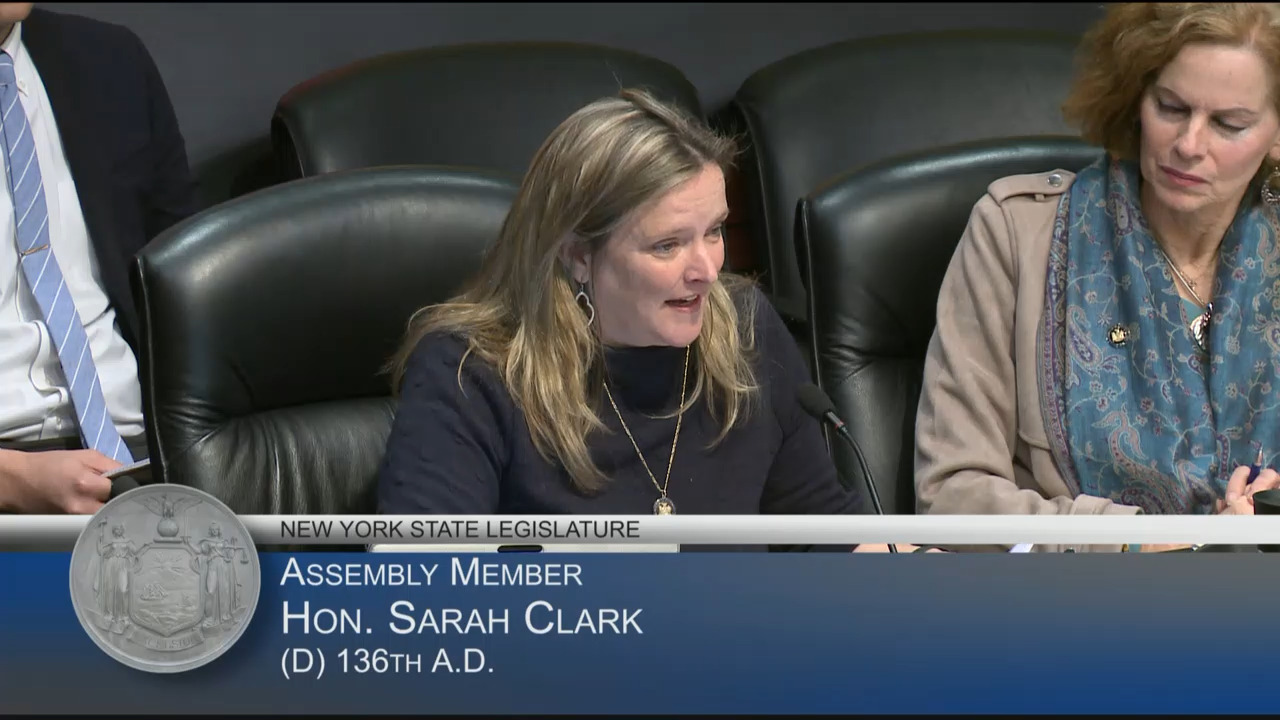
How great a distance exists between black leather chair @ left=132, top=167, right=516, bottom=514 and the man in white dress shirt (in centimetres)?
20

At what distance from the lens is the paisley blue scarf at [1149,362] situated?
1708mm

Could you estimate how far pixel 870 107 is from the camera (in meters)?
2.46

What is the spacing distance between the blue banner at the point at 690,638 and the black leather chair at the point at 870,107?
5.03ft

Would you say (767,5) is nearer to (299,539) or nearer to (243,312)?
(243,312)

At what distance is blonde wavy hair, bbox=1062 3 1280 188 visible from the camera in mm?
1693

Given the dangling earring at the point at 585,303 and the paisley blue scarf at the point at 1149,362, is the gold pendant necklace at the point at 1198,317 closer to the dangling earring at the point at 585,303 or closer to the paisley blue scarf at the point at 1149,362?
the paisley blue scarf at the point at 1149,362

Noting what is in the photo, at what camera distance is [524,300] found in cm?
153

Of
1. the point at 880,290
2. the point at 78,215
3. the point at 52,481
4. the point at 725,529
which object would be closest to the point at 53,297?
the point at 78,215

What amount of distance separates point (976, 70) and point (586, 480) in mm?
1324

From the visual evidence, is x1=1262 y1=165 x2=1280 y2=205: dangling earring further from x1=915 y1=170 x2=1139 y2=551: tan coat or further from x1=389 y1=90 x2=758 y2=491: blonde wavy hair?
x1=389 y1=90 x2=758 y2=491: blonde wavy hair

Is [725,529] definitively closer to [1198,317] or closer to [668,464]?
[668,464]

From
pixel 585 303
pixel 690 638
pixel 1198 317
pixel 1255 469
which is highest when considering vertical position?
pixel 690 638

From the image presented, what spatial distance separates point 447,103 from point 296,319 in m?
0.78

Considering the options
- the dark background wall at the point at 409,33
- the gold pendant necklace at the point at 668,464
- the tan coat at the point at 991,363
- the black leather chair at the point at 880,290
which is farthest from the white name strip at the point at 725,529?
the dark background wall at the point at 409,33
